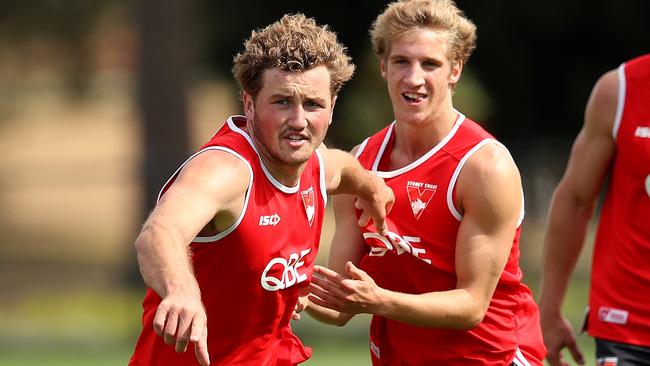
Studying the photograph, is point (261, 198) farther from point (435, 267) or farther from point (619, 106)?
point (619, 106)

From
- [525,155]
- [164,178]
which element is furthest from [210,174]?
[525,155]

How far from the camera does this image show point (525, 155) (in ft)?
57.1

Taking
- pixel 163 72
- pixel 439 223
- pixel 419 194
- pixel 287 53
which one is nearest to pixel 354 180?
pixel 419 194

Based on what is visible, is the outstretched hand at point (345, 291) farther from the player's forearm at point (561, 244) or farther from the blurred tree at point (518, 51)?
the blurred tree at point (518, 51)

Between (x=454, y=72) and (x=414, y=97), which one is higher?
(x=454, y=72)

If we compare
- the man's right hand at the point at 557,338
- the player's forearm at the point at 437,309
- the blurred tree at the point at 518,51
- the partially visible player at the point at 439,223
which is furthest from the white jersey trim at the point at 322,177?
the blurred tree at the point at 518,51

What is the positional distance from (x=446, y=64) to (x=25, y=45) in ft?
64.4

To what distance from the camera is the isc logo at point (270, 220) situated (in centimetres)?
479

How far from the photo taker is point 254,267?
4.87m

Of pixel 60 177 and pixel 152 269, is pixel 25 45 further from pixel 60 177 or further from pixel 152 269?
pixel 152 269

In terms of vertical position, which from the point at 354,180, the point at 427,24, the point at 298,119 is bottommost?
the point at 354,180

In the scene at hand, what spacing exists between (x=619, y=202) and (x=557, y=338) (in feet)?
2.60

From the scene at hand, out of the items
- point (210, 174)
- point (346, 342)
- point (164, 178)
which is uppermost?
point (210, 174)

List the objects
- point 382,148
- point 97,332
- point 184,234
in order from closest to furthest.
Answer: point 184,234 → point 382,148 → point 97,332
